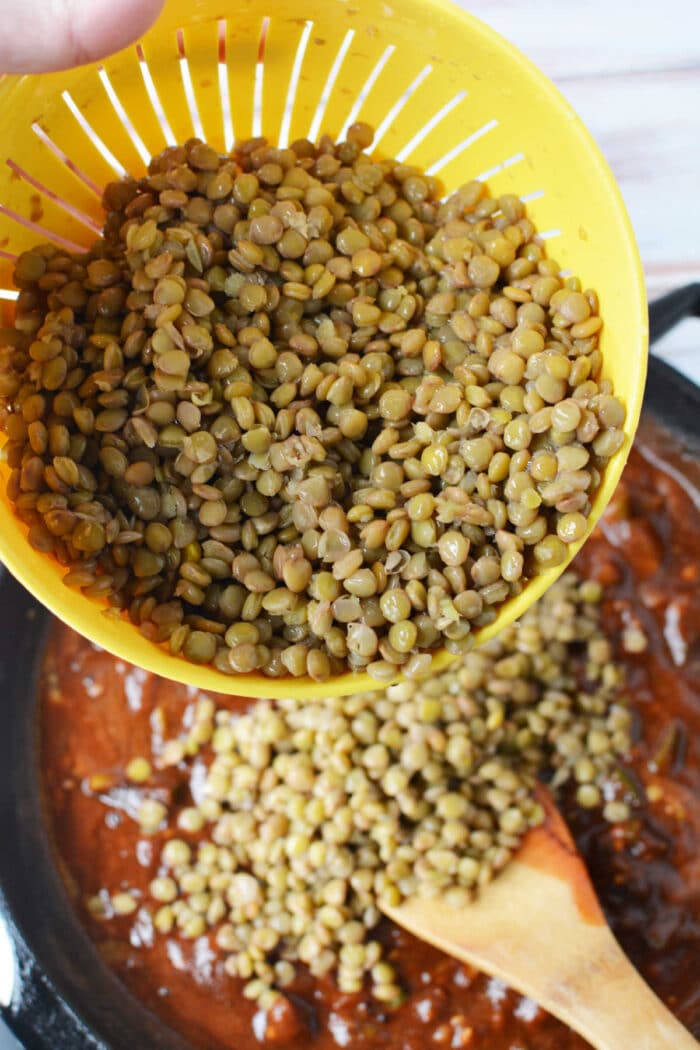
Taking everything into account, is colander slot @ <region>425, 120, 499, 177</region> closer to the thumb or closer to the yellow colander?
the yellow colander

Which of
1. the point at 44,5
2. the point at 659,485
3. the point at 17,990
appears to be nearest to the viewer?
the point at 44,5

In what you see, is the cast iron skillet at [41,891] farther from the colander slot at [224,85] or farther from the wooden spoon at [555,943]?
the colander slot at [224,85]

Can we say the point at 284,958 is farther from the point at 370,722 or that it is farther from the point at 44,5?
the point at 44,5

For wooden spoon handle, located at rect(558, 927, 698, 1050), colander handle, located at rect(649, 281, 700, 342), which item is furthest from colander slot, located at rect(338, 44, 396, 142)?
wooden spoon handle, located at rect(558, 927, 698, 1050)

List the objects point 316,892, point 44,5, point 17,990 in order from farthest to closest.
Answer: point 316,892 → point 17,990 → point 44,5

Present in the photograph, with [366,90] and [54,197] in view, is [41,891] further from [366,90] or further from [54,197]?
[366,90]

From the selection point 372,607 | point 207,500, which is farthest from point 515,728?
point 207,500

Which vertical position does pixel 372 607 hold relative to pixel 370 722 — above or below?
above

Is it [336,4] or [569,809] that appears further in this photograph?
[569,809]
